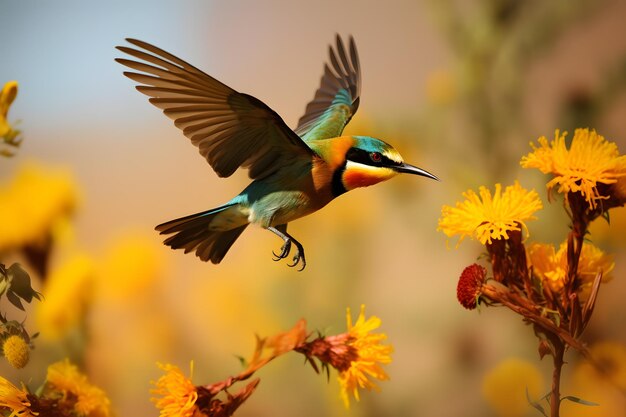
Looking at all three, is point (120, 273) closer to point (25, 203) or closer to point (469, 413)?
point (25, 203)

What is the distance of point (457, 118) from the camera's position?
85 centimetres

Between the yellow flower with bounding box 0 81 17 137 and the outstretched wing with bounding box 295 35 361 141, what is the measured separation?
0.88ft

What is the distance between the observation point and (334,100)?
27.3 inches

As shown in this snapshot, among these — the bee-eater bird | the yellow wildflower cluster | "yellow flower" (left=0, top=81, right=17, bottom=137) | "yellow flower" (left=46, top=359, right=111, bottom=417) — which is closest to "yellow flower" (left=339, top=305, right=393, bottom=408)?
the yellow wildflower cluster

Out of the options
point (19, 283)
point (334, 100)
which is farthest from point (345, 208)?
point (19, 283)

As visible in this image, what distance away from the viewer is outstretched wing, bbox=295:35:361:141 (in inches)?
26.3

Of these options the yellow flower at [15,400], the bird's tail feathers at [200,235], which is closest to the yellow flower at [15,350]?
the yellow flower at [15,400]

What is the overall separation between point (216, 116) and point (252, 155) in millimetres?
57

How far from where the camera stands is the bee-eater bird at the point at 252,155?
1.75 feet

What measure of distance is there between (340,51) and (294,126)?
10 centimetres

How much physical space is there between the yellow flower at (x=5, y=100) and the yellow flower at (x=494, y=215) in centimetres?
39

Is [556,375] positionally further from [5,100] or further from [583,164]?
[5,100]

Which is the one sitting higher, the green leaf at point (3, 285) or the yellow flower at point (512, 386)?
the yellow flower at point (512, 386)

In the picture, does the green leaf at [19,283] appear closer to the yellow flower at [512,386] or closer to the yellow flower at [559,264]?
the yellow flower at [559,264]
